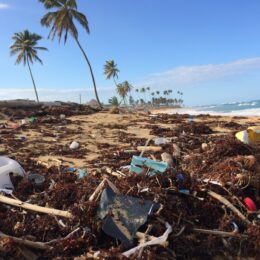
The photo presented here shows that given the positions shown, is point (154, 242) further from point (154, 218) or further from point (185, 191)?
point (185, 191)

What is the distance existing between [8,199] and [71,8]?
106 feet

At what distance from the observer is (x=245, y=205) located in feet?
12.1

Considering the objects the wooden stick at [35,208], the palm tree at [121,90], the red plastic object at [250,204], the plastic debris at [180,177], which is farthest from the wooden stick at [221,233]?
the palm tree at [121,90]

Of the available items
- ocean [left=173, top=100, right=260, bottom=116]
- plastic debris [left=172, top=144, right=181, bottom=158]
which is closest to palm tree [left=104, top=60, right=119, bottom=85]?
ocean [left=173, top=100, right=260, bottom=116]

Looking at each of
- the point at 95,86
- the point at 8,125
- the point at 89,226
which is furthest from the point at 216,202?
the point at 95,86

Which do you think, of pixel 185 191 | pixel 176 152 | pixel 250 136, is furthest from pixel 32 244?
pixel 250 136

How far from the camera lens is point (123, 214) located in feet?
10.7

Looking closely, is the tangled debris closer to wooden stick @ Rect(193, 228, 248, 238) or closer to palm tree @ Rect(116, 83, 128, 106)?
wooden stick @ Rect(193, 228, 248, 238)

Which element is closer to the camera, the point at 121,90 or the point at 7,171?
the point at 7,171

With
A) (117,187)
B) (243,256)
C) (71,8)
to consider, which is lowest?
(243,256)

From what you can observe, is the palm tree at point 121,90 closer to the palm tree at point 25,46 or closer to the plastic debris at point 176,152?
the palm tree at point 25,46

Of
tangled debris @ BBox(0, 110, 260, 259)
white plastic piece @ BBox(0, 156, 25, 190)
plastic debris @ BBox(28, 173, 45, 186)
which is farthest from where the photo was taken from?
plastic debris @ BBox(28, 173, 45, 186)

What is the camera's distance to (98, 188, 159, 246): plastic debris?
3.11 metres

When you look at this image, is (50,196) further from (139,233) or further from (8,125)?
(8,125)
